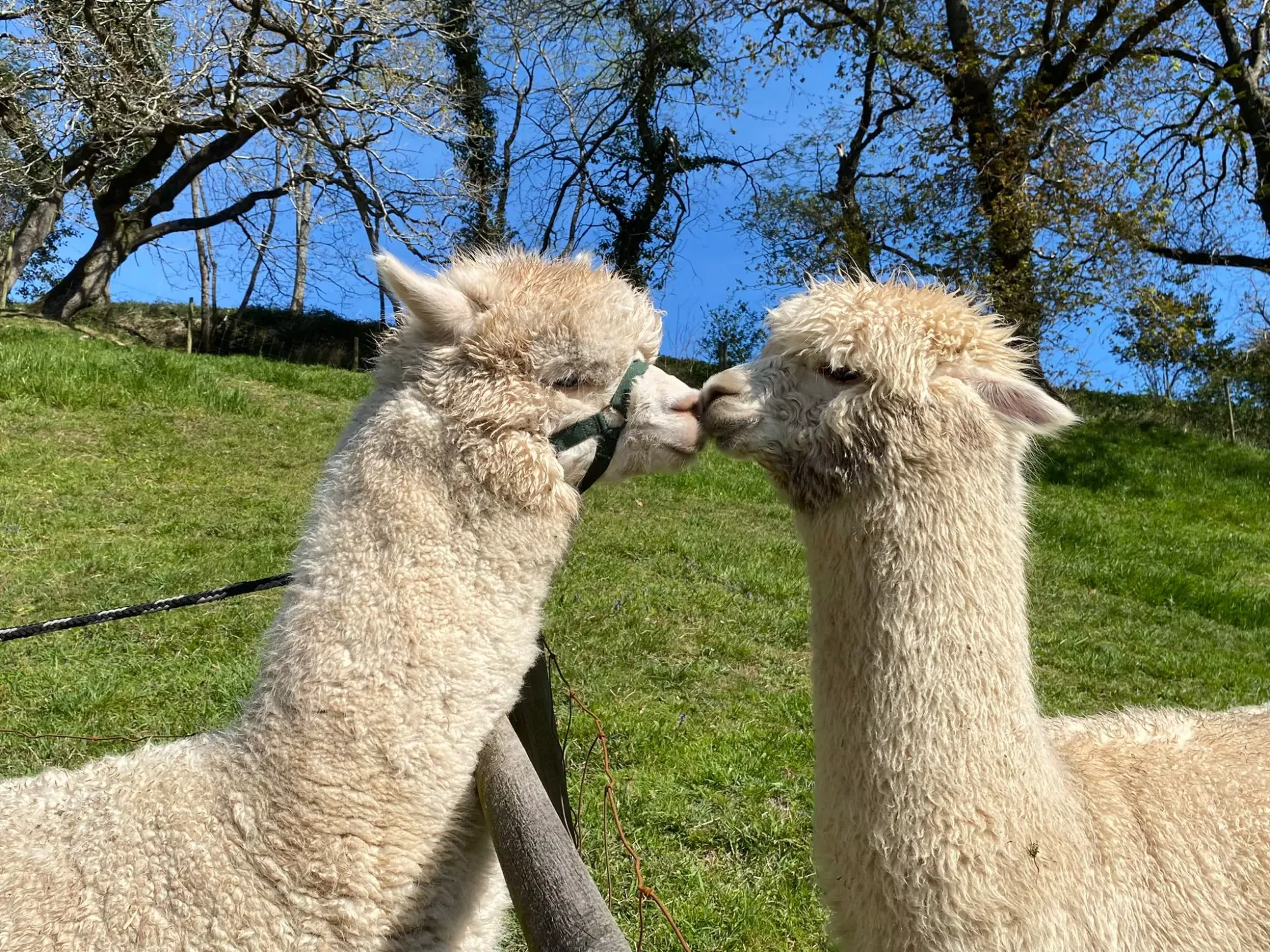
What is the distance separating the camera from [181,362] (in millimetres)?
11164

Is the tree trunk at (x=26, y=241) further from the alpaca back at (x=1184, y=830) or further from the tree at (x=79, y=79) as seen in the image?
the alpaca back at (x=1184, y=830)

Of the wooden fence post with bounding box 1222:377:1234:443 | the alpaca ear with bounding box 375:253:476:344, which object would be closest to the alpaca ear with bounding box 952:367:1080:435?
the alpaca ear with bounding box 375:253:476:344

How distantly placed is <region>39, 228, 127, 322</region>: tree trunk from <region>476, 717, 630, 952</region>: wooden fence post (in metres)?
18.7

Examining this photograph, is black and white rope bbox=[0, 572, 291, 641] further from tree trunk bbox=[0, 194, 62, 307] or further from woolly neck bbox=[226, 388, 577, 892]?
tree trunk bbox=[0, 194, 62, 307]

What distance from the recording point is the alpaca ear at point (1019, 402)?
5.71 feet

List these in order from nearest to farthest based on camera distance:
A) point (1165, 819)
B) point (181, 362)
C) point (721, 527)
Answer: point (1165, 819) < point (721, 527) < point (181, 362)

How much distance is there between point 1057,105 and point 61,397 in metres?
14.3

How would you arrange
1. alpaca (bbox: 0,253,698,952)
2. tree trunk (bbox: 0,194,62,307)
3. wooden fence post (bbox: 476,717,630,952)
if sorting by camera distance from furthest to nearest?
tree trunk (bbox: 0,194,62,307) < alpaca (bbox: 0,253,698,952) < wooden fence post (bbox: 476,717,630,952)

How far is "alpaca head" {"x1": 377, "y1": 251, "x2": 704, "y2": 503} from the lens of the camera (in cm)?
150

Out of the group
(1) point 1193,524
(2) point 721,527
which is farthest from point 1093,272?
(2) point 721,527

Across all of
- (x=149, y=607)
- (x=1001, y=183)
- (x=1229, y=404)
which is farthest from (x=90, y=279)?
(x=1229, y=404)

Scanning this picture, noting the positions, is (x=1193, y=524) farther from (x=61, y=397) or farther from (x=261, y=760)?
(x=61, y=397)

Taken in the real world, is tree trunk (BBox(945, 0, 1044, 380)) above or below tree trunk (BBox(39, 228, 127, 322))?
above

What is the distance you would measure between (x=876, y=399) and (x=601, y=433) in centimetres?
57
